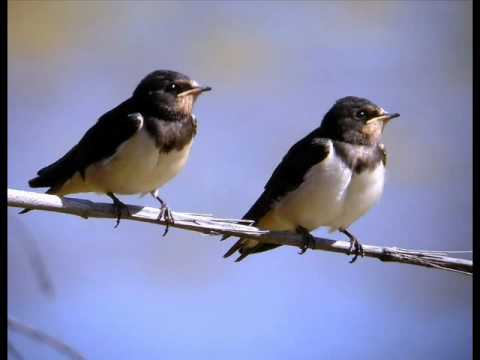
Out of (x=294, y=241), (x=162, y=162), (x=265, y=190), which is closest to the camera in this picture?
(x=294, y=241)

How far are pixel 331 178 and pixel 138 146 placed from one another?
1.03 m

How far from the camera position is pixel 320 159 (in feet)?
14.2

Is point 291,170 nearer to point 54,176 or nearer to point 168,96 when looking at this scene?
point 168,96

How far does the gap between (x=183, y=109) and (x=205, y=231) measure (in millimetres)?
1227

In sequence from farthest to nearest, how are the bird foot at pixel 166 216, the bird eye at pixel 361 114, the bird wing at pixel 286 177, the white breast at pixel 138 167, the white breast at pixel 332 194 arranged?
A: the bird eye at pixel 361 114
the bird wing at pixel 286 177
the white breast at pixel 332 194
the white breast at pixel 138 167
the bird foot at pixel 166 216

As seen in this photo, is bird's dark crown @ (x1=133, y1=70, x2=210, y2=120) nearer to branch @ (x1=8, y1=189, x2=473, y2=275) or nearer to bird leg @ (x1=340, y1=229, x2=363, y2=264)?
branch @ (x1=8, y1=189, x2=473, y2=275)

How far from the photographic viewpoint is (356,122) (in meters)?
4.45

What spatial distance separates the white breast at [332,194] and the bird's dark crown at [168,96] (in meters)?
0.76

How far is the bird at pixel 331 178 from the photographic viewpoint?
168 inches

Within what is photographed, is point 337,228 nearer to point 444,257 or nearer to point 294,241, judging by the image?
point 294,241

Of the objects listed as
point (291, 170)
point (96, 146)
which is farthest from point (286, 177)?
point (96, 146)

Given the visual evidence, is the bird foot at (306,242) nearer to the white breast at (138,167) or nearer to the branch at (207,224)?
the branch at (207,224)

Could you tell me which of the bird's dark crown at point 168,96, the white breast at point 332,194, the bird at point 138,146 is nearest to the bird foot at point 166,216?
the bird at point 138,146
